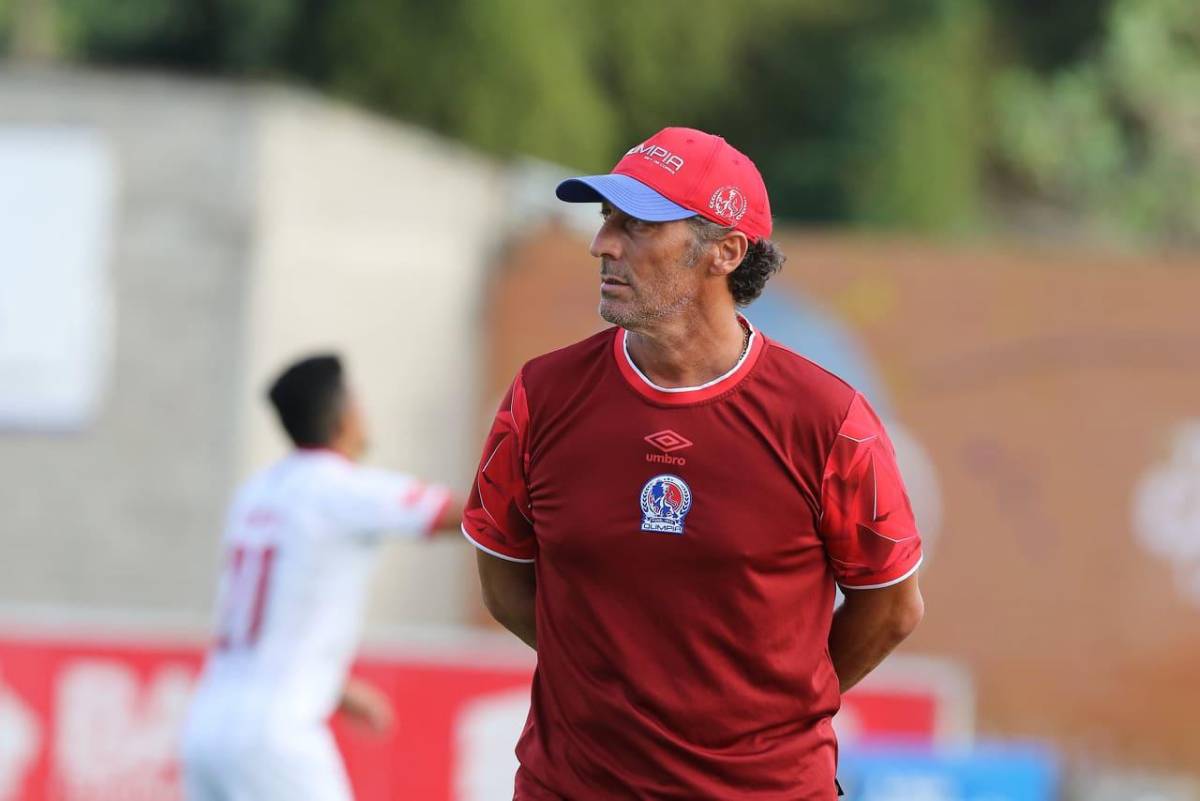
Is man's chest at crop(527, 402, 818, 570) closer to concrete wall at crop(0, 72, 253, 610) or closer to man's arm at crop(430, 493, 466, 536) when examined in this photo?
man's arm at crop(430, 493, 466, 536)

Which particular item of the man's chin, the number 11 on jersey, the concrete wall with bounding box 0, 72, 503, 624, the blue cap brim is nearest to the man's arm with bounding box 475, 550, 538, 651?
the man's chin

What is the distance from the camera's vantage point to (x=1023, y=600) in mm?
13422

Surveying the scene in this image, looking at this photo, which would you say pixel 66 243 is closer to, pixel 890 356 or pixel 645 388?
pixel 890 356

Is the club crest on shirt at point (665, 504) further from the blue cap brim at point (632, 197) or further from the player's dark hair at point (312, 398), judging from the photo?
the player's dark hair at point (312, 398)

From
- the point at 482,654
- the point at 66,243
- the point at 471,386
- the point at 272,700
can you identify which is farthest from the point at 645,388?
the point at 471,386

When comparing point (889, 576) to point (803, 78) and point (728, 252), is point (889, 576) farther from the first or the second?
point (803, 78)

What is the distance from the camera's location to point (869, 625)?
4.21 m

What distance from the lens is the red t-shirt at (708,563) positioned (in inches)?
154

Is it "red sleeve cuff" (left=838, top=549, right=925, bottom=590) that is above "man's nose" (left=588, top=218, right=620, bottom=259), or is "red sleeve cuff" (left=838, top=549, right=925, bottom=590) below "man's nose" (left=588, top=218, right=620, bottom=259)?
below

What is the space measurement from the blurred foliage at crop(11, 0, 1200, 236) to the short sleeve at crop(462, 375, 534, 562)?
12.8 metres

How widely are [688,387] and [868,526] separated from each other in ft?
1.46

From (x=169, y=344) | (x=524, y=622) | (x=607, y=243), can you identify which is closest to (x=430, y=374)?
(x=169, y=344)

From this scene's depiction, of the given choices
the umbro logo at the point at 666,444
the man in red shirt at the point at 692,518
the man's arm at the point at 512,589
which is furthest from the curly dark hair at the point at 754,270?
the man's arm at the point at 512,589

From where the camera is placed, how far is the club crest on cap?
13.2ft
